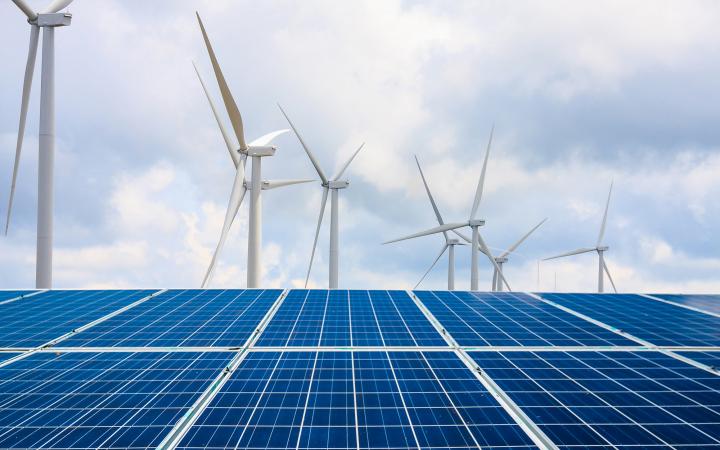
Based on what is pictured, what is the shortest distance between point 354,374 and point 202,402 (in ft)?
17.9

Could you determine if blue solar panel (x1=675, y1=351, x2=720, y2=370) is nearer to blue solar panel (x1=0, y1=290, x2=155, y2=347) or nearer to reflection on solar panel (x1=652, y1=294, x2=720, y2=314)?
reflection on solar panel (x1=652, y1=294, x2=720, y2=314)

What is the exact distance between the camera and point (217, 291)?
34.2 m

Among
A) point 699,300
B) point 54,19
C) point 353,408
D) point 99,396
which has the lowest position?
point 99,396

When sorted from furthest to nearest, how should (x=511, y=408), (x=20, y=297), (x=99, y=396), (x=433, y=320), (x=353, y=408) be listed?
(x=20, y=297)
(x=433, y=320)
(x=99, y=396)
(x=511, y=408)
(x=353, y=408)

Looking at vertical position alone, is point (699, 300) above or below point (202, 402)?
above

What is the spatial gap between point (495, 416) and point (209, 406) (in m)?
9.07

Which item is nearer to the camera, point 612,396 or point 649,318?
point 612,396

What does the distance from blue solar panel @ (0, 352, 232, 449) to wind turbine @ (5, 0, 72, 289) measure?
19.3 meters

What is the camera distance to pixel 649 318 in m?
29.3

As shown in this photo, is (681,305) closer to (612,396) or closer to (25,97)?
(612,396)

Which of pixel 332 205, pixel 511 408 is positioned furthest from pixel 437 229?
pixel 511 408

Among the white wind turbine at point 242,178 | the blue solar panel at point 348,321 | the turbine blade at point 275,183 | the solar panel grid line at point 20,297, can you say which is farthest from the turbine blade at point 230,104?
the solar panel grid line at point 20,297

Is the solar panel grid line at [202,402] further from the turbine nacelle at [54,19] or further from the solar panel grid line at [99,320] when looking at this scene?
the turbine nacelle at [54,19]

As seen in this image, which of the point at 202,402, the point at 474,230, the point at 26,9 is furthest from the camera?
the point at 474,230
